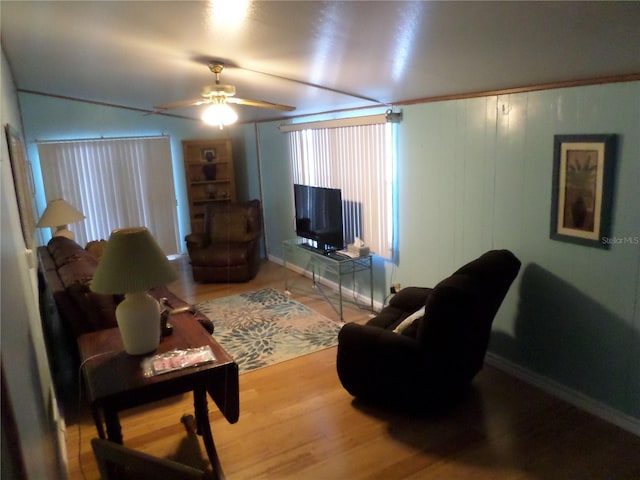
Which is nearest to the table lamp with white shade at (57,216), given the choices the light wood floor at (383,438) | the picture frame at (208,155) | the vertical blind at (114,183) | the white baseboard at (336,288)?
the vertical blind at (114,183)

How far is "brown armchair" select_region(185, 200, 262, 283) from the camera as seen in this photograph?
581 cm

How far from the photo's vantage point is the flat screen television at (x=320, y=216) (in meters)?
4.75

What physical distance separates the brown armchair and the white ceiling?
2.30 m

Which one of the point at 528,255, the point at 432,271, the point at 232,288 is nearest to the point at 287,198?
the point at 232,288

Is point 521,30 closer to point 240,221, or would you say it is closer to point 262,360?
point 262,360

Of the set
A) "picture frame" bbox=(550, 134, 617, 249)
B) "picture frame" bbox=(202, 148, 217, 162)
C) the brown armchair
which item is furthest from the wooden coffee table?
"picture frame" bbox=(202, 148, 217, 162)

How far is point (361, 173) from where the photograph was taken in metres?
4.63

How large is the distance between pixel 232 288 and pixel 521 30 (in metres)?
4.37

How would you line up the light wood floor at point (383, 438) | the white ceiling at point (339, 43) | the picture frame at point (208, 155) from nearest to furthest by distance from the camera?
the white ceiling at point (339, 43) < the light wood floor at point (383, 438) < the picture frame at point (208, 155)

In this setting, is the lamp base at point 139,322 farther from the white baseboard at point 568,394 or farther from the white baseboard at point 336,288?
the white baseboard at point 336,288

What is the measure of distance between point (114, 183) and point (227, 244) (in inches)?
73.2

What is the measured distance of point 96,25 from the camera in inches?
105

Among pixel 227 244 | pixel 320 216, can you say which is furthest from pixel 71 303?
pixel 227 244

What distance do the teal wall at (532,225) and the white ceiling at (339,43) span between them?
202 millimetres
